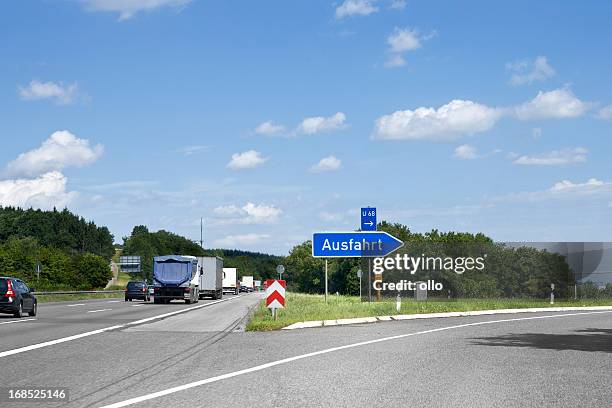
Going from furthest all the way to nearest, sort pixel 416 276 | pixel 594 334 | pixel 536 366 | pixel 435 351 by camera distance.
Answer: pixel 416 276 < pixel 594 334 < pixel 435 351 < pixel 536 366

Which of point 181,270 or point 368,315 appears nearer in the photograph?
point 368,315

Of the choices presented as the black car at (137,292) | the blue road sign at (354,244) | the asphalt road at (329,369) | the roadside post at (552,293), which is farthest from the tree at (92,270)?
the asphalt road at (329,369)

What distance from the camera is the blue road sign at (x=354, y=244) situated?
106ft

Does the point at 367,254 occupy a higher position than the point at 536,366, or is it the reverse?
the point at 367,254

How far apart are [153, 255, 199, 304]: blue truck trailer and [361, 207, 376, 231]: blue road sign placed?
765 inches

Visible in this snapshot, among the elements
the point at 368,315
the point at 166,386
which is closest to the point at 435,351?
the point at 166,386

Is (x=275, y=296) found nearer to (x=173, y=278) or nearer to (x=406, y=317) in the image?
(x=406, y=317)

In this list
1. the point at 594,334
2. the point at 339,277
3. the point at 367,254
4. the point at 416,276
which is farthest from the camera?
the point at 339,277

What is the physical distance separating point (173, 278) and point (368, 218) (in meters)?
20.1

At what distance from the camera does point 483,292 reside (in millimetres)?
49594

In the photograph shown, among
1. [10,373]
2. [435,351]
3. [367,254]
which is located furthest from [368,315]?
[10,373]

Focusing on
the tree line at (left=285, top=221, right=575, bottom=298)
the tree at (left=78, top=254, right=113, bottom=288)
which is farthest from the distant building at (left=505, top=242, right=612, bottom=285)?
the tree at (left=78, top=254, right=113, bottom=288)

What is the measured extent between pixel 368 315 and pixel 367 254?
12.3ft

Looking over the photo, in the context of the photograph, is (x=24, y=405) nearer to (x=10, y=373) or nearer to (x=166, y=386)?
(x=166, y=386)
